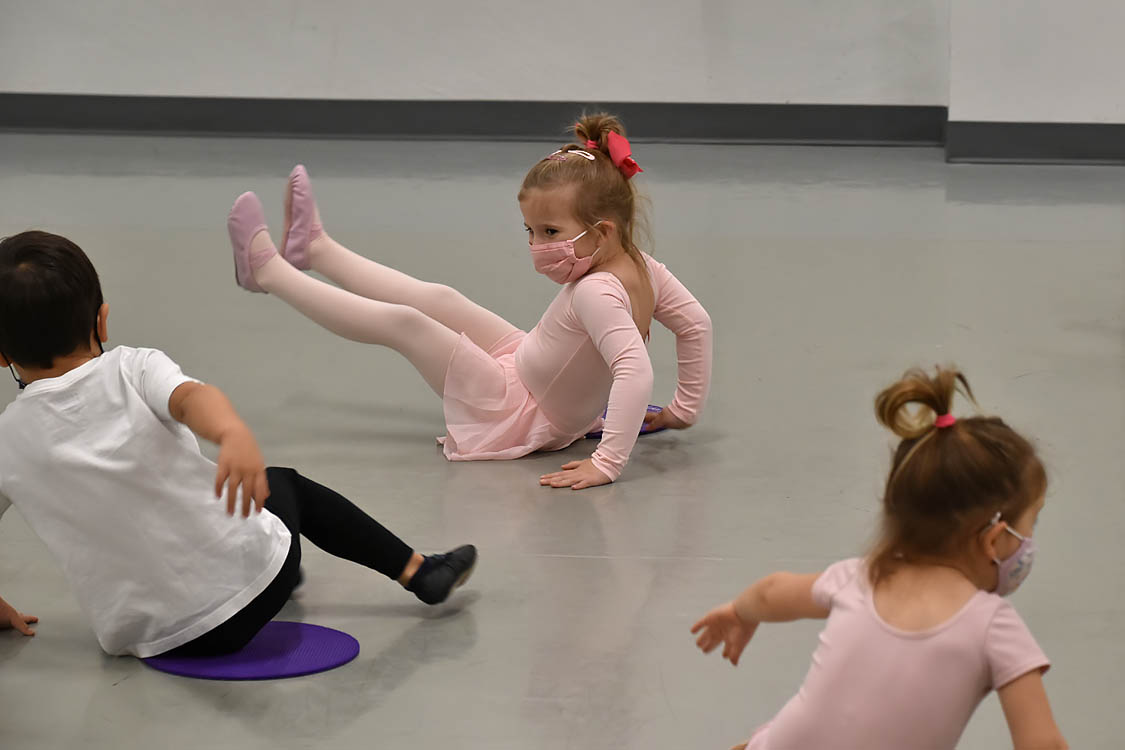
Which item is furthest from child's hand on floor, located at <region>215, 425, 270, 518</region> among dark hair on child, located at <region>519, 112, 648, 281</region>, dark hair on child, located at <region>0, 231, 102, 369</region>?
dark hair on child, located at <region>519, 112, 648, 281</region>

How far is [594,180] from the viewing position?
2.61 meters

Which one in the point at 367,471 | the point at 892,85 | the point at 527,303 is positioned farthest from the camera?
the point at 892,85

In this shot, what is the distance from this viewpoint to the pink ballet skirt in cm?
275

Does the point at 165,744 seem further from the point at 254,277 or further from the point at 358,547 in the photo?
the point at 254,277

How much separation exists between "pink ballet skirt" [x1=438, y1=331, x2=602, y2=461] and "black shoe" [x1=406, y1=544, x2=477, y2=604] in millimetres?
619

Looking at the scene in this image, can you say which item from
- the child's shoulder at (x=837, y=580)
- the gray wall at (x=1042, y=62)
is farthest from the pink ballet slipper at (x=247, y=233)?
the gray wall at (x=1042, y=62)

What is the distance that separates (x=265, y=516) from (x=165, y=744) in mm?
345

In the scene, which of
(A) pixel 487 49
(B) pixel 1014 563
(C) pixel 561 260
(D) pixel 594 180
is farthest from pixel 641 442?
(A) pixel 487 49

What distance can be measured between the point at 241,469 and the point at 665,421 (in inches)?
58.0

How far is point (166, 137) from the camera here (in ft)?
18.2

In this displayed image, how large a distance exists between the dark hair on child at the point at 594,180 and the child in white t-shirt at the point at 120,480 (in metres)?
0.97

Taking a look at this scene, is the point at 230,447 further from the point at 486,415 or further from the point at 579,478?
the point at 486,415

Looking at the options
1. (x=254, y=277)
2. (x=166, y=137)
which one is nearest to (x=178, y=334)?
(x=254, y=277)

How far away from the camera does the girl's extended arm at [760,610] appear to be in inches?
56.2
